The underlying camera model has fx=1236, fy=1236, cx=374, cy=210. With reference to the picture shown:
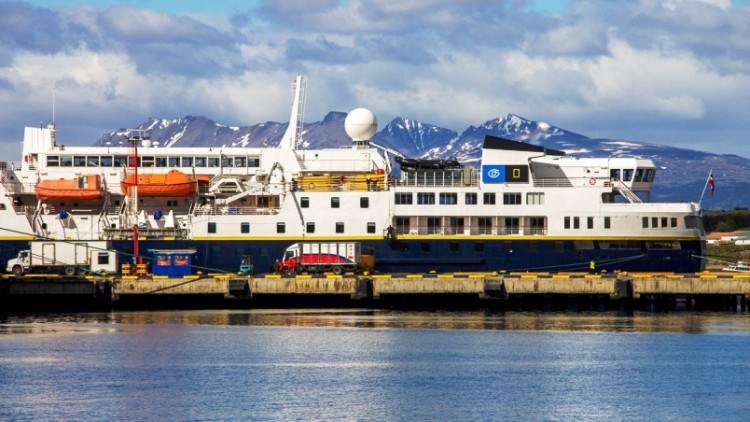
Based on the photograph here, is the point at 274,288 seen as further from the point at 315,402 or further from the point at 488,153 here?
the point at 315,402

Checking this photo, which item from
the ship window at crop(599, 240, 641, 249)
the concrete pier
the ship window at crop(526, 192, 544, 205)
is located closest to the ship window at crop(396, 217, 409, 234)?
the concrete pier

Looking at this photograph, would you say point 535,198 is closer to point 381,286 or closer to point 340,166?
point 381,286

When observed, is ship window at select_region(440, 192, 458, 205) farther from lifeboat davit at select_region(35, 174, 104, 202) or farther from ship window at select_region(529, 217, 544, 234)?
lifeboat davit at select_region(35, 174, 104, 202)

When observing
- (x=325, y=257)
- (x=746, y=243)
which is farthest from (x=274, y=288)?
(x=746, y=243)

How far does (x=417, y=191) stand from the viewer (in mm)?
77500

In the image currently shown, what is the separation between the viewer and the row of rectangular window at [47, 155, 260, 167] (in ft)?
269

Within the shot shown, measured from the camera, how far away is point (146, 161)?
8200 cm

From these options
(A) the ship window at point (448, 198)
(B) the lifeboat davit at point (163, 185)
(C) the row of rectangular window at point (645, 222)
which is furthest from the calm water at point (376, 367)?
(B) the lifeboat davit at point (163, 185)

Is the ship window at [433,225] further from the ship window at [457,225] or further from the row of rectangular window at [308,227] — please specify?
A: the row of rectangular window at [308,227]

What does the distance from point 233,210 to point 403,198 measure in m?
10.9

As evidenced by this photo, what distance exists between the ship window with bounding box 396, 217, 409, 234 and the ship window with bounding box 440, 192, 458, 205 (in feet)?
8.25

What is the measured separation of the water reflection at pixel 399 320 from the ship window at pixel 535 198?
8763 mm

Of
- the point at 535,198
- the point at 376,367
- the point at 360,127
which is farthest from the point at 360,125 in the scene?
the point at 376,367

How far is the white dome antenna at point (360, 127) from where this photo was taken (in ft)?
272
